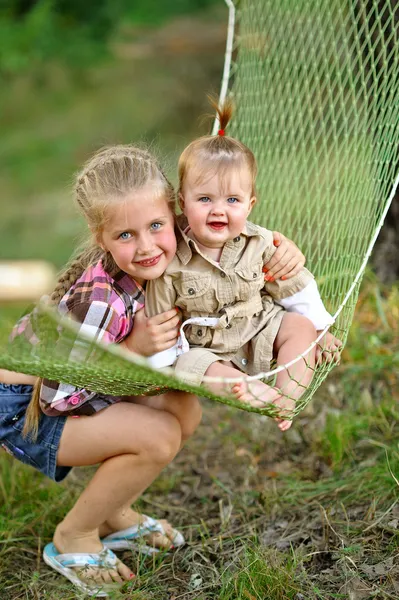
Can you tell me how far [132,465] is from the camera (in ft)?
7.00

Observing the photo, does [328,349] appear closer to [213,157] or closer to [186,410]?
[186,410]

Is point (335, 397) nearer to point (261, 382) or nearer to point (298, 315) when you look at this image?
point (298, 315)

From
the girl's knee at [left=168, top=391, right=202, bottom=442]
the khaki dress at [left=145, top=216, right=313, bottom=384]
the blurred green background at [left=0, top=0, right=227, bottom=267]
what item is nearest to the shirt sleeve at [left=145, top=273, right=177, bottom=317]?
the khaki dress at [left=145, top=216, right=313, bottom=384]

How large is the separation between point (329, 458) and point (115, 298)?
1037 mm

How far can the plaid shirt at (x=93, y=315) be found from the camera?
2.00m

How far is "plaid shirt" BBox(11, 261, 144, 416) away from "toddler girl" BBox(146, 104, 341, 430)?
2.5 inches

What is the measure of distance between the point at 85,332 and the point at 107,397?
1.09 ft

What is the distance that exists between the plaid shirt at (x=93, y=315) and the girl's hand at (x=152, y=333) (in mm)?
19

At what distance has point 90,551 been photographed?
88.2 inches

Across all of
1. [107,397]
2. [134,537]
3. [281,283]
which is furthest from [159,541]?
[281,283]

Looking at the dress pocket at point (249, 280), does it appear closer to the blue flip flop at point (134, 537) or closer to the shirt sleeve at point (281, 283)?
the shirt sleeve at point (281, 283)

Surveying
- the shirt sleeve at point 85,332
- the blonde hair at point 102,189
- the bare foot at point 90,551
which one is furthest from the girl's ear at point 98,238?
the bare foot at point 90,551

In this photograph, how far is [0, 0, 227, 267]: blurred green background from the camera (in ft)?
20.9

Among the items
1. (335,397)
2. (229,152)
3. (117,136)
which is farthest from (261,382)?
(117,136)
